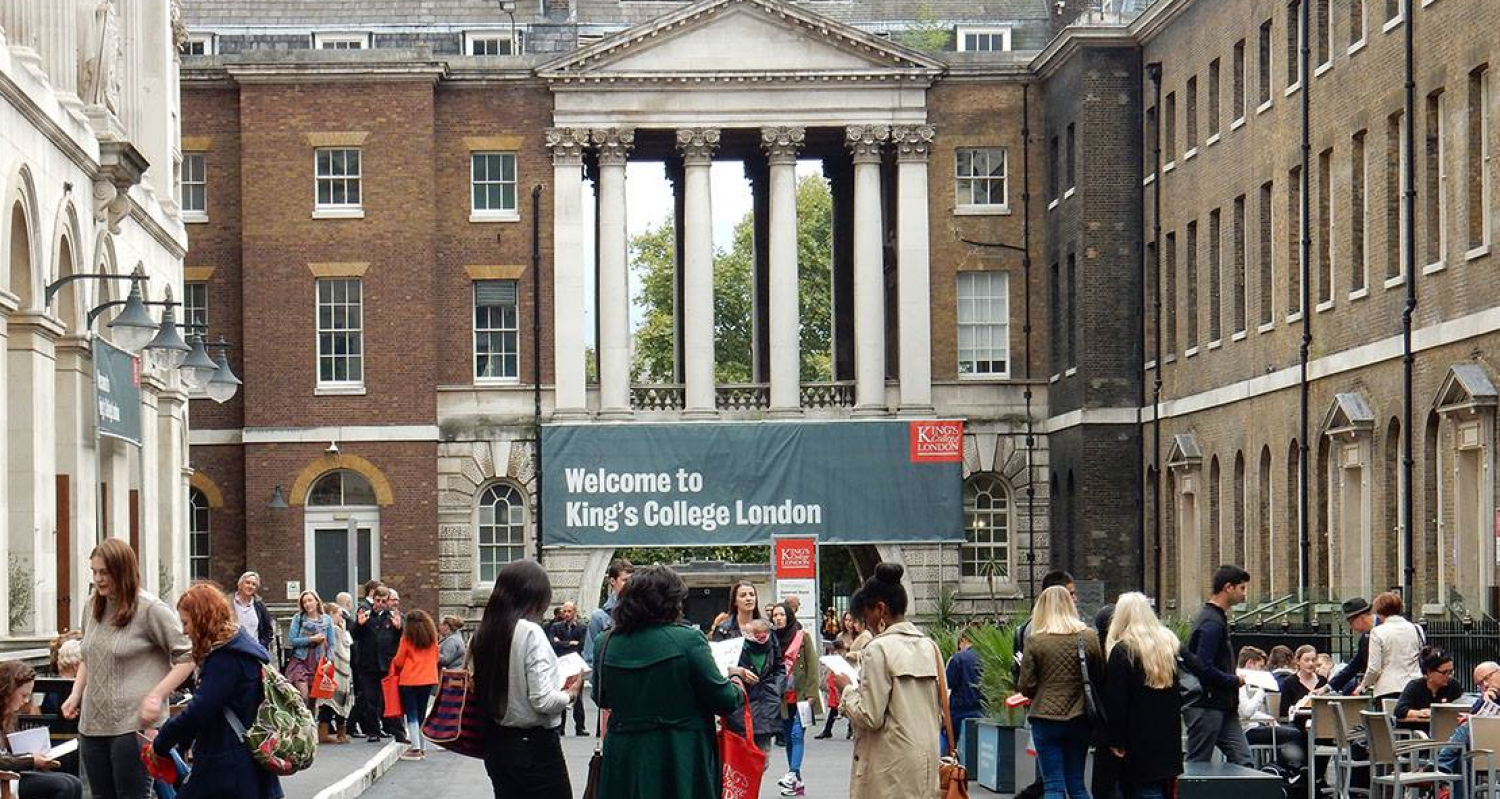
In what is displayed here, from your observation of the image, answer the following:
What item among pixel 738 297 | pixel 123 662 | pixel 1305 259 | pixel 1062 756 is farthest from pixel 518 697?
pixel 738 297

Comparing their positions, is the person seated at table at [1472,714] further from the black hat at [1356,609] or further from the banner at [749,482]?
the banner at [749,482]

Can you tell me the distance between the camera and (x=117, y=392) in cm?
3616

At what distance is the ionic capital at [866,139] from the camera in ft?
201

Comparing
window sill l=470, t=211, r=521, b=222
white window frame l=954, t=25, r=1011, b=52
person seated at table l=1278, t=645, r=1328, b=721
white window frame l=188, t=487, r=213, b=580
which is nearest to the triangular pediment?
window sill l=470, t=211, r=521, b=222

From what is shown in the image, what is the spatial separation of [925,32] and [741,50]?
387 inches

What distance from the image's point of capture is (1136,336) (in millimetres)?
56969

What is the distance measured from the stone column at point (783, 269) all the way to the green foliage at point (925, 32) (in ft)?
29.1

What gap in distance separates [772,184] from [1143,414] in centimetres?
989

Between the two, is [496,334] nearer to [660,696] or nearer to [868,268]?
[868,268]

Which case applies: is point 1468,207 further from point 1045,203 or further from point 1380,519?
point 1045,203

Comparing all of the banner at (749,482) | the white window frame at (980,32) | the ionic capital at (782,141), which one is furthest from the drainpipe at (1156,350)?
the white window frame at (980,32)

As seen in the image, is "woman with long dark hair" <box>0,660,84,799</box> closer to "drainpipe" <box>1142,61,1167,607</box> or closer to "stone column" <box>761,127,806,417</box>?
"drainpipe" <box>1142,61,1167,607</box>

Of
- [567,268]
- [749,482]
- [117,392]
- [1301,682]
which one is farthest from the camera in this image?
[567,268]

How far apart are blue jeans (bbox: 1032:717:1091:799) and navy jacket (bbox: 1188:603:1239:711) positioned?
990mm
